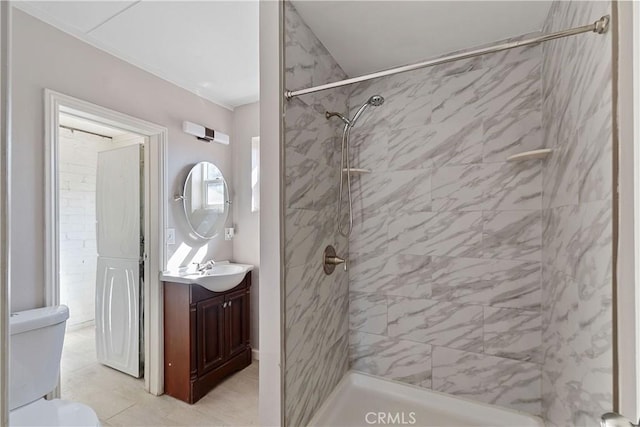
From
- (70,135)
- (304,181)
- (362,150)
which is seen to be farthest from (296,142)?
(70,135)

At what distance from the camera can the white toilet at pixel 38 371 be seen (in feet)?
2.85

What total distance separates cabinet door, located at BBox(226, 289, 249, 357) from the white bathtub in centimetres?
106

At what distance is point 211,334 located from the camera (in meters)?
2.09

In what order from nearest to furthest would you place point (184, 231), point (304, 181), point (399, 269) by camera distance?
point (304, 181)
point (399, 269)
point (184, 231)

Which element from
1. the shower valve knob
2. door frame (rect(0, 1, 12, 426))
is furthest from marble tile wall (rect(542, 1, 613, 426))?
door frame (rect(0, 1, 12, 426))

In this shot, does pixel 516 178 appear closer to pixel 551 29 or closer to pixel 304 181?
pixel 551 29

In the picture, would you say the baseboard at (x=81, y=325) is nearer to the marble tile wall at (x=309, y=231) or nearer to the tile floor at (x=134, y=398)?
the tile floor at (x=134, y=398)

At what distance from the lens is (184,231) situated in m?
2.22

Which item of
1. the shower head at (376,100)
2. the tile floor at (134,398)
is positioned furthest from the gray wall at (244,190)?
the shower head at (376,100)

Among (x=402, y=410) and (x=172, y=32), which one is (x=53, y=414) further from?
(x=172, y=32)

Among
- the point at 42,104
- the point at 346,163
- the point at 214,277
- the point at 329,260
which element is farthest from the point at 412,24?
the point at 214,277

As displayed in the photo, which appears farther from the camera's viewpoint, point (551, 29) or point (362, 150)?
point (362, 150)

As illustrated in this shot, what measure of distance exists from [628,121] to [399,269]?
121cm

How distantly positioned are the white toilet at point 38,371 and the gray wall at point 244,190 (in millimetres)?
1522
